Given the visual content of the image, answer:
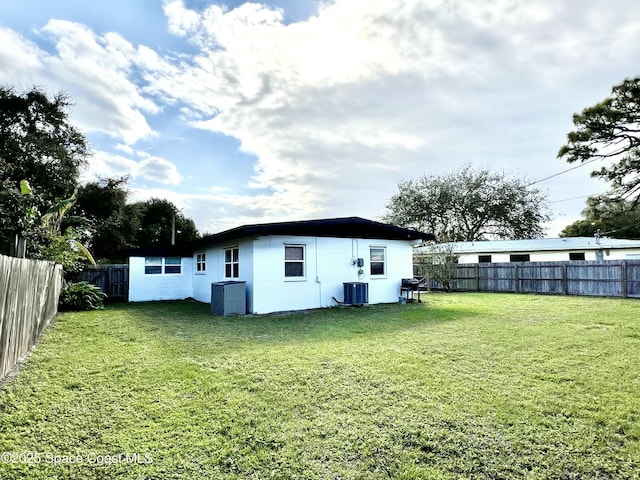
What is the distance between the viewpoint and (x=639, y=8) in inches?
379

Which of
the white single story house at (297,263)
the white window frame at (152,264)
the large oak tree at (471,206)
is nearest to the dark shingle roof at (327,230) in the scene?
the white single story house at (297,263)

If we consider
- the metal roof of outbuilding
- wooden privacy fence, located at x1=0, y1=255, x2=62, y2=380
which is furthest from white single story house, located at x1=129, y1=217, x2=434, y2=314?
the metal roof of outbuilding

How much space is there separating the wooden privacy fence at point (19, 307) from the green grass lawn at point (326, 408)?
0.32 meters

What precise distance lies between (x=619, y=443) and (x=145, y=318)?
9729 mm

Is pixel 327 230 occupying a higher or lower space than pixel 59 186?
lower

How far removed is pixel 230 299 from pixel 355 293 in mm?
3881

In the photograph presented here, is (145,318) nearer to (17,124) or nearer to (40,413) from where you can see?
(40,413)

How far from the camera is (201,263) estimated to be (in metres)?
14.8

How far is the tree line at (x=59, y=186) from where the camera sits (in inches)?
429

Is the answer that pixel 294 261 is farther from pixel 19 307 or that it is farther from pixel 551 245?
pixel 551 245

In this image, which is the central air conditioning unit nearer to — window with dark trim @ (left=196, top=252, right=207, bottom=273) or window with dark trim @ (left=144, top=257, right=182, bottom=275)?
window with dark trim @ (left=196, top=252, right=207, bottom=273)

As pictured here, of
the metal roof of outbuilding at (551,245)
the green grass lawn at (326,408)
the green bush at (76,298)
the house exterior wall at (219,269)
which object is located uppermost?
the metal roof of outbuilding at (551,245)

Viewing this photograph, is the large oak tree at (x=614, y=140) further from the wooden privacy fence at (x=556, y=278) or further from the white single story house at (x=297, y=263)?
the white single story house at (x=297, y=263)

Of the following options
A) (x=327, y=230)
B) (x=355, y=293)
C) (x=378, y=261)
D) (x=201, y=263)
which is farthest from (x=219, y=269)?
(x=378, y=261)
